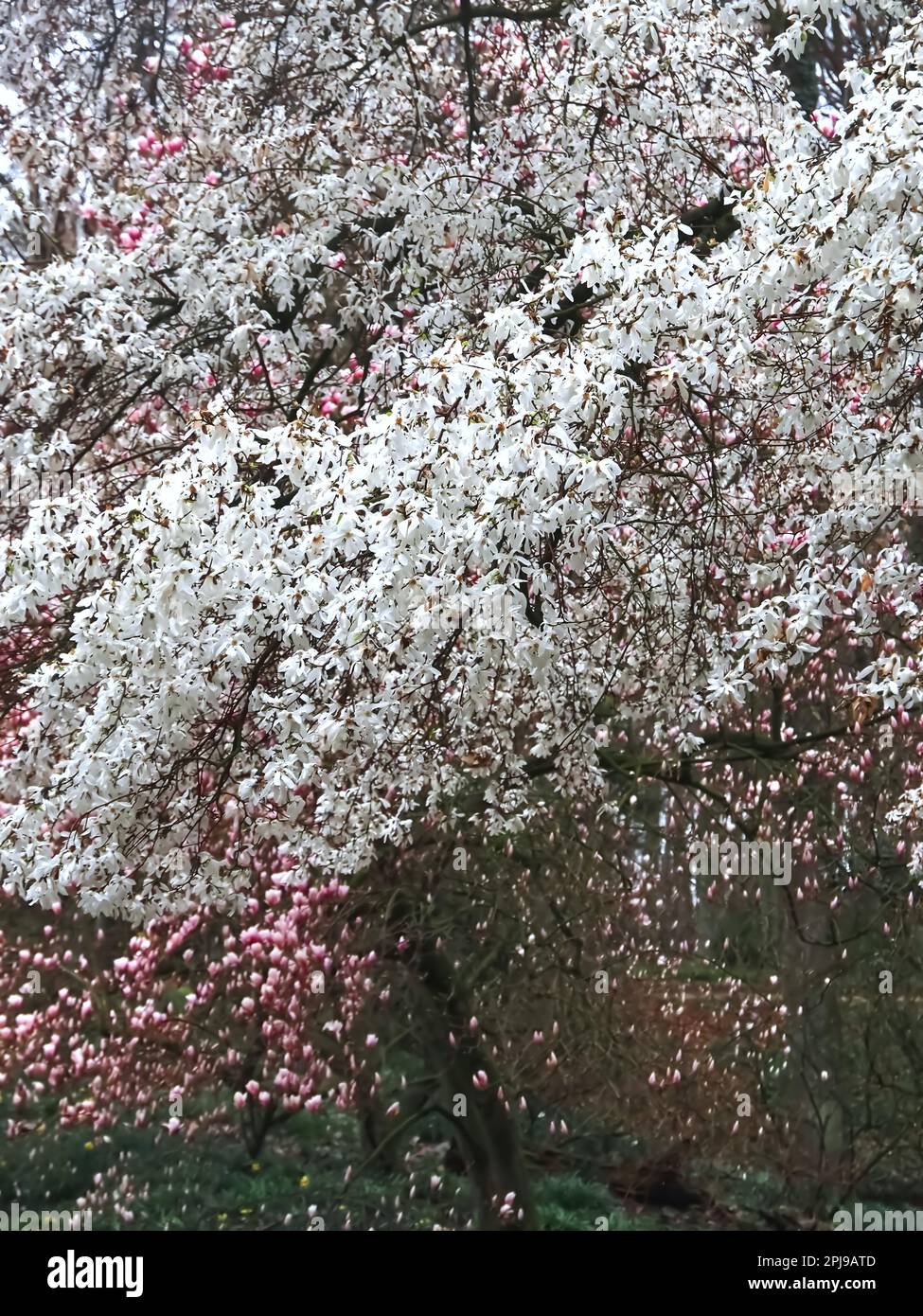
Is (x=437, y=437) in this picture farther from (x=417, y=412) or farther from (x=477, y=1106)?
(x=477, y=1106)

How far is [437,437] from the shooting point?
3.91 meters

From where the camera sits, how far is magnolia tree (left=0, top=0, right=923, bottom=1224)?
3.95 m

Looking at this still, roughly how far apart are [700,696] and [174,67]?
464cm

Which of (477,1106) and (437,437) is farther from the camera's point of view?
(477,1106)

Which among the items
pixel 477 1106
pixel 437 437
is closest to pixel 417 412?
pixel 437 437

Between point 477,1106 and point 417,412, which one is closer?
point 417,412

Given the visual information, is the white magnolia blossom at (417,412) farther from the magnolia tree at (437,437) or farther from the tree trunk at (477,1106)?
the tree trunk at (477,1106)

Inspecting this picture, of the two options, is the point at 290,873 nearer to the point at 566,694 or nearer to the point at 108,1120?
the point at 566,694

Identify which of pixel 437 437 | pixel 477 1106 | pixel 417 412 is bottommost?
pixel 477 1106

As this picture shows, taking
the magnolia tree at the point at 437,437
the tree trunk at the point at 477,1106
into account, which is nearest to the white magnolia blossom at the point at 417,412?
the magnolia tree at the point at 437,437

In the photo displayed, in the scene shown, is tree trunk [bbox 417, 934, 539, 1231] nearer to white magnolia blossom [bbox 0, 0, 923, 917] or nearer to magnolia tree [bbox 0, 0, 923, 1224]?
magnolia tree [bbox 0, 0, 923, 1224]

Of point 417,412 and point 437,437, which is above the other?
point 417,412

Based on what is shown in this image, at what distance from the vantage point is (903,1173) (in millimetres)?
8305
